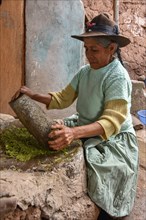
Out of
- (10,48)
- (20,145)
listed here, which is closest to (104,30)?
(20,145)

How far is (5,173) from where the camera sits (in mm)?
1859

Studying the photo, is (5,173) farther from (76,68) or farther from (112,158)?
(76,68)

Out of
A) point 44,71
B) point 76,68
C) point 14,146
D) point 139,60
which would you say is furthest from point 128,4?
point 14,146

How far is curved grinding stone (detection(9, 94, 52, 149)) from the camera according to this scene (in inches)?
78.7

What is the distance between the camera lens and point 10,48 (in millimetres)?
3678

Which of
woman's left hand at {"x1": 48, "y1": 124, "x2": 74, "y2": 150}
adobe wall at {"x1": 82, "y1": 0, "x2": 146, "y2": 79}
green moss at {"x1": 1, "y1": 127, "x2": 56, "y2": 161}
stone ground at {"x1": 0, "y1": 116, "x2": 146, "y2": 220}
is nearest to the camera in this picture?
woman's left hand at {"x1": 48, "y1": 124, "x2": 74, "y2": 150}

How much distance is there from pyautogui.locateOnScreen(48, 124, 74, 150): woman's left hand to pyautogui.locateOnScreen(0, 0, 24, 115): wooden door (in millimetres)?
1924

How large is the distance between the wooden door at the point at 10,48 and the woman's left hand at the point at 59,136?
1924 mm

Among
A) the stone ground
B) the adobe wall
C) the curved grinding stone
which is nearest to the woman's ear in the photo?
the curved grinding stone

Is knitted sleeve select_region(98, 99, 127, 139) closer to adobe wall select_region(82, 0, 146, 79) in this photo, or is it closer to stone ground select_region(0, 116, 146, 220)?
stone ground select_region(0, 116, 146, 220)

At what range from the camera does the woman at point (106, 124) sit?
6.90 ft

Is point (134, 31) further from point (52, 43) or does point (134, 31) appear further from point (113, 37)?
point (113, 37)

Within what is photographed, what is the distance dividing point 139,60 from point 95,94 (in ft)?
13.1

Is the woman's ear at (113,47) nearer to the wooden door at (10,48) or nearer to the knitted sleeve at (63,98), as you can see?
the knitted sleeve at (63,98)
